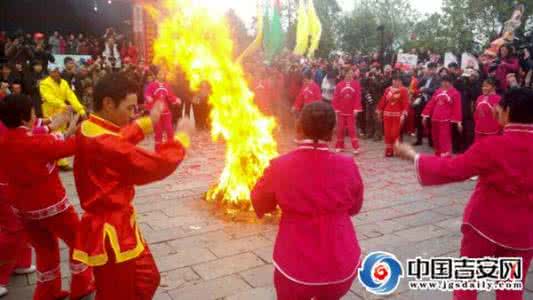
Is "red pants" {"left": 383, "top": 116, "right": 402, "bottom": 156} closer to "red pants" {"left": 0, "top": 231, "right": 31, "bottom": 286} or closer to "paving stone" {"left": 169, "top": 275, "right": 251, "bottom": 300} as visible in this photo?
"paving stone" {"left": 169, "top": 275, "right": 251, "bottom": 300}

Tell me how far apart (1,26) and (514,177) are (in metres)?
24.9

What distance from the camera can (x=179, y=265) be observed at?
4930 millimetres

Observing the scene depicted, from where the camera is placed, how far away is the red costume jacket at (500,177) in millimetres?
3156

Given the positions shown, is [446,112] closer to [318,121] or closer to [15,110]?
[318,121]

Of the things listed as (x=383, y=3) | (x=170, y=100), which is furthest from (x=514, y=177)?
(x=383, y=3)

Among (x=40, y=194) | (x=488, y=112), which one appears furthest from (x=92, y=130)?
(x=488, y=112)

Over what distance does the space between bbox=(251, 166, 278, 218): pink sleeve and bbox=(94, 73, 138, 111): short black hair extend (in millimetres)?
1022

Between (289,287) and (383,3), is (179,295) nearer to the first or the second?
(289,287)

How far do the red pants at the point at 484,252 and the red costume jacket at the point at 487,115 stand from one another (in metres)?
5.71

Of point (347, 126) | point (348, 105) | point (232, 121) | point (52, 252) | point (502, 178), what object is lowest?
point (52, 252)

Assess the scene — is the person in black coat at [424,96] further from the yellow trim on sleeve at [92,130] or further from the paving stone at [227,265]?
the yellow trim on sleeve at [92,130]

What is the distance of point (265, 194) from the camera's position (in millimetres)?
2846

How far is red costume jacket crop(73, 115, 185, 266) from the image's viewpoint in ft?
9.16

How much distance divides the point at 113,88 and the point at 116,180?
1.89ft
